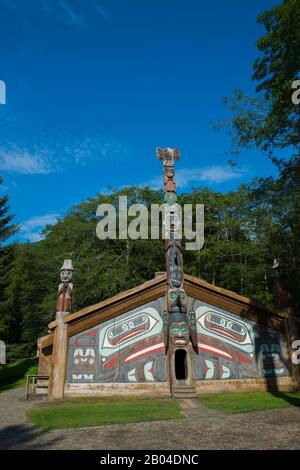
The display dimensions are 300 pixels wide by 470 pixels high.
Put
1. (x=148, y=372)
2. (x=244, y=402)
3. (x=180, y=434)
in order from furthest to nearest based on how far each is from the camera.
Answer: (x=148, y=372), (x=244, y=402), (x=180, y=434)

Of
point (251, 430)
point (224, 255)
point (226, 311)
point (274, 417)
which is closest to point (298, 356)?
point (226, 311)

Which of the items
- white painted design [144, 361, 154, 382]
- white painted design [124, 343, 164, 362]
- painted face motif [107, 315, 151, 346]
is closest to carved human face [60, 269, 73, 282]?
painted face motif [107, 315, 151, 346]

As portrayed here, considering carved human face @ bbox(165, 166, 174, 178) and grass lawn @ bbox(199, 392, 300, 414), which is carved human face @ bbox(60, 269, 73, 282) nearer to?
carved human face @ bbox(165, 166, 174, 178)

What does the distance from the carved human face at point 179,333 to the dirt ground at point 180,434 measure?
16.2 ft

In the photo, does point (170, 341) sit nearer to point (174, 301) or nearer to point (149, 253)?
point (174, 301)

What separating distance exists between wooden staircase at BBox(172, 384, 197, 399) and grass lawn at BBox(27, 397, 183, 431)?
84 centimetres

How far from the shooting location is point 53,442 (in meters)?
8.08

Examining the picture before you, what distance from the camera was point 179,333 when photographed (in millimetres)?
15891

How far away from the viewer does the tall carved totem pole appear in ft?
52.3

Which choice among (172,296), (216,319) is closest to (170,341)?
(172,296)

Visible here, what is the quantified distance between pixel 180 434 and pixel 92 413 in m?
4.11
